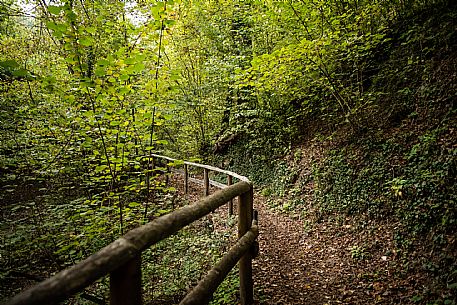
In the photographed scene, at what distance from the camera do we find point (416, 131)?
6.03 m

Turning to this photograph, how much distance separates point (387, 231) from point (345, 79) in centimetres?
540

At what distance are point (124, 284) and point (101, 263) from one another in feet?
0.99

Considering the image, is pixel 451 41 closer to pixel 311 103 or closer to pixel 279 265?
pixel 311 103

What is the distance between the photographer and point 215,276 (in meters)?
2.73

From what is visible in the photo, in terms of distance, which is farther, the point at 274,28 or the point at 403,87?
the point at 274,28

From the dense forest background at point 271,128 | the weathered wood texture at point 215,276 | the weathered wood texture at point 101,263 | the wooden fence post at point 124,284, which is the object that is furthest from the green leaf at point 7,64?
the weathered wood texture at point 215,276

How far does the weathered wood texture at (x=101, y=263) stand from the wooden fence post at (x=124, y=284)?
0.25ft

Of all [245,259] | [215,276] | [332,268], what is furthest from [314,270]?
[215,276]

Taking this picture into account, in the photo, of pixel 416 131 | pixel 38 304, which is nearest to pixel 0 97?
pixel 38 304

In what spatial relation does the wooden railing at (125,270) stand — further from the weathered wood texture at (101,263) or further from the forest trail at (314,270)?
the forest trail at (314,270)

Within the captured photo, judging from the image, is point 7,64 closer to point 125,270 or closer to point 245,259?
point 125,270

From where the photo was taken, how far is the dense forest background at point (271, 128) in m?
4.39

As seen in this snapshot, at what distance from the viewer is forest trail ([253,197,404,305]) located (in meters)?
4.23

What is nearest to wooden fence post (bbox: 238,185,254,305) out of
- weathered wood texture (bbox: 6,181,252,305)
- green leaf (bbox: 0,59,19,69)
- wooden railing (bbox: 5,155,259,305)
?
wooden railing (bbox: 5,155,259,305)
